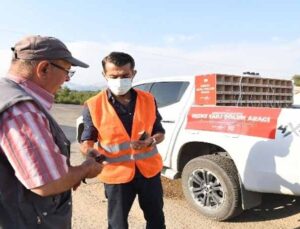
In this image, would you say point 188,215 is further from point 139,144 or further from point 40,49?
point 40,49

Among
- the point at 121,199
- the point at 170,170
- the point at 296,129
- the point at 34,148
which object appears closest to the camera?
the point at 34,148

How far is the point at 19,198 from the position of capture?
1.70m

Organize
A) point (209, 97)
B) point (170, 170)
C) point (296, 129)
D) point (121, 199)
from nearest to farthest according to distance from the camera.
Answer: point (121, 199)
point (296, 129)
point (209, 97)
point (170, 170)

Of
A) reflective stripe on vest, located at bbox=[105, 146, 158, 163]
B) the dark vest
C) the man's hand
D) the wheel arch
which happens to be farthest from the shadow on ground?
the dark vest

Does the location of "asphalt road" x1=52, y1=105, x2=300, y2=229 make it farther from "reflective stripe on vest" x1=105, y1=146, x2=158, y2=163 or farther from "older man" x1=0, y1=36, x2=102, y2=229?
"older man" x1=0, y1=36, x2=102, y2=229

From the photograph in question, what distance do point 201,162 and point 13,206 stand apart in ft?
10.4

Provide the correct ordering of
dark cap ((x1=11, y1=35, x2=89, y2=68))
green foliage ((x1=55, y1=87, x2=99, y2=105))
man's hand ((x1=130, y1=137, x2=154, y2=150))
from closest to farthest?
dark cap ((x1=11, y1=35, x2=89, y2=68)) < man's hand ((x1=130, y1=137, x2=154, y2=150)) < green foliage ((x1=55, y1=87, x2=99, y2=105))

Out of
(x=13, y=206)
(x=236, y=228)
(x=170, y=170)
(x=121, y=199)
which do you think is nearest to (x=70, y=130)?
(x=170, y=170)

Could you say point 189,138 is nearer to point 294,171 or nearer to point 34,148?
point 294,171

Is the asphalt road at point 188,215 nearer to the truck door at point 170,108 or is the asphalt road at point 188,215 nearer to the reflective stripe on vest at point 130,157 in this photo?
the truck door at point 170,108

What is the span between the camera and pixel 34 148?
157 cm

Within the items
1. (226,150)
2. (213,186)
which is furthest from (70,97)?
(226,150)

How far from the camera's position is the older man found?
1.58 metres

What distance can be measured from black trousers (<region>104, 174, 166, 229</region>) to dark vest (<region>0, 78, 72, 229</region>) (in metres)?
1.33
